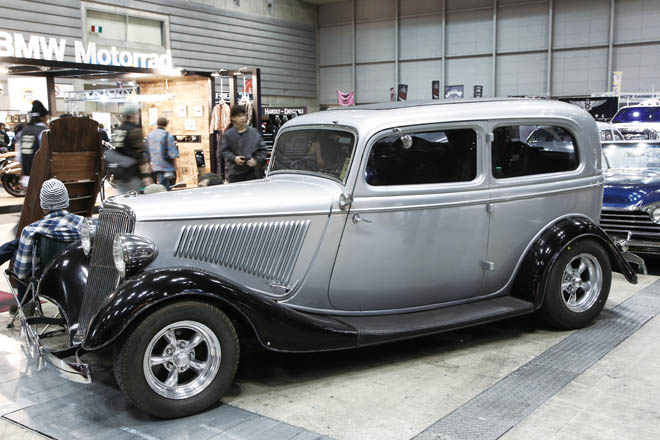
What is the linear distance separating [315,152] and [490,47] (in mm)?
20860

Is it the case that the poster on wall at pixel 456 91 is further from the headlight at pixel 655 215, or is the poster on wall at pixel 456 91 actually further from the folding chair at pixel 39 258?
the folding chair at pixel 39 258

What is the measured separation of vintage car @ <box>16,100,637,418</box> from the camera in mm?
3328

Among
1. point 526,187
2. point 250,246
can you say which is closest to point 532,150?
point 526,187

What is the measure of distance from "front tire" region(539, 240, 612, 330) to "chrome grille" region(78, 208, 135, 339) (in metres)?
2.99

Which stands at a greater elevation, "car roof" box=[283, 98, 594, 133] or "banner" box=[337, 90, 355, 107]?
"banner" box=[337, 90, 355, 107]

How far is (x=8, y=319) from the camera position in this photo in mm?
5141

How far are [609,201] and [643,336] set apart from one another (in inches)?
95.1

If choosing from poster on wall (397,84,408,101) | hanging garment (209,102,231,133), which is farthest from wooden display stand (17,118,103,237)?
poster on wall (397,84,408,101)

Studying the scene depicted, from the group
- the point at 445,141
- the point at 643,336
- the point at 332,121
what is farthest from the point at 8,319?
the point at 643,336

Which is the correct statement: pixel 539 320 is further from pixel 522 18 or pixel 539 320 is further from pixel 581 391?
pixel 522 18

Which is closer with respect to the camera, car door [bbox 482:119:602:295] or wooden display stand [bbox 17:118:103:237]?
car door [bbox 482:119:602:295]

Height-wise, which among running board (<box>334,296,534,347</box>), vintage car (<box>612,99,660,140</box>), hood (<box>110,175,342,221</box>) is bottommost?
running board (<box>334,296,534,347</box>)

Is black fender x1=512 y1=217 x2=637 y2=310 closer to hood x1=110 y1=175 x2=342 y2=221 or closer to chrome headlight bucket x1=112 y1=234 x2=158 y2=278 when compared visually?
hood x1=110 y1=175 x2=342 y2=221

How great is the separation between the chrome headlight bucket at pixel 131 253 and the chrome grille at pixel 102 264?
0.29 ft
